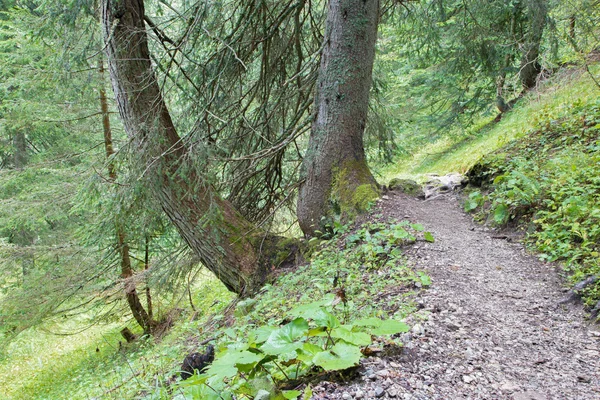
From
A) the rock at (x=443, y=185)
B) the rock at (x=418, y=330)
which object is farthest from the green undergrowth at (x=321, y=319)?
the rock at (x=443, y=185)

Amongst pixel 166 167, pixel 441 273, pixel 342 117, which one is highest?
pixel 166 167

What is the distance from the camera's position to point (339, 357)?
1724mm

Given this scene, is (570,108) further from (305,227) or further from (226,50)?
(226,50)

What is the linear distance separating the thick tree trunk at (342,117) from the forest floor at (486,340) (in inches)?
48.7

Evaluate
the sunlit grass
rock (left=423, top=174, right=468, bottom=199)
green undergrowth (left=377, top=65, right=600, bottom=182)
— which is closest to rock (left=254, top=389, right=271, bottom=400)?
the sunlit grass

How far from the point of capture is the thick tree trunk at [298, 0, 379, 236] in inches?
180

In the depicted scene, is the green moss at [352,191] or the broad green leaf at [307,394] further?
the green moss at [352,191]

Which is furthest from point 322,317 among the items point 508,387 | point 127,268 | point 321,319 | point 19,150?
point 19,150

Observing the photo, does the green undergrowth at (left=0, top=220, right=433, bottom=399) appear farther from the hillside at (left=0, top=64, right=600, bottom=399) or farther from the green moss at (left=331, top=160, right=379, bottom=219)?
the green moss at (left=331, top=160, right=379, bottom=219)

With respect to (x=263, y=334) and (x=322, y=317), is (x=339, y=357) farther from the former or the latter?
(x=263, y=334)

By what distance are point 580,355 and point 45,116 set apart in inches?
435

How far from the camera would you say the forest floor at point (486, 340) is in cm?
183

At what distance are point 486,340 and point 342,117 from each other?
3.04m

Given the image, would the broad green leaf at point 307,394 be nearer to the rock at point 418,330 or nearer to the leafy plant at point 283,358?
the leafy plant at point 283,358
